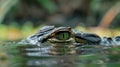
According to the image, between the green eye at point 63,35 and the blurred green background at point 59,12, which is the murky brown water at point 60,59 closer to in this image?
the green eye at point 63,35

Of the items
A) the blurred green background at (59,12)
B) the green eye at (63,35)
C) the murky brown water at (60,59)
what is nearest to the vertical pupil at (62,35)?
the green eye at (63,35)

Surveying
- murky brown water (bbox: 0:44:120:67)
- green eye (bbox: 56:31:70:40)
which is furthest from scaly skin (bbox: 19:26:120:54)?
murky brown water (bbox: 0:44:120:67)

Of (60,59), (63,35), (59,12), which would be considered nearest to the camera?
(60,59)

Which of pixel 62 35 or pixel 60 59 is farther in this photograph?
pixel 62 35

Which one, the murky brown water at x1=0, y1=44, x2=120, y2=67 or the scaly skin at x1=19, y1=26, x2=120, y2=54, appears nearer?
the murky brown water at x1=0, y1=44, x2=120, y2=67

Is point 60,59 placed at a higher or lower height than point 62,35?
lower

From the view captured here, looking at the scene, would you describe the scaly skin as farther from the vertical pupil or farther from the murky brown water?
the murky brown water

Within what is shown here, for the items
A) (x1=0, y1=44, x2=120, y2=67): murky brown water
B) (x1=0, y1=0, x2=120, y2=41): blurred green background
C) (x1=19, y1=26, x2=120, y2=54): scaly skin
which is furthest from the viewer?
(x1=0, y1=0, x2=120, y2=41): blurred green background

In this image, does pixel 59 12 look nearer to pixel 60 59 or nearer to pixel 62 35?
pixel 62 35

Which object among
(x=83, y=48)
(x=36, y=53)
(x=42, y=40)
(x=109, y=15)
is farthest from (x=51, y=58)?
(x=109, y=15)

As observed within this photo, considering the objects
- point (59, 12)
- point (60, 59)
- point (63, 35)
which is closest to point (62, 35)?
point (63, 35)

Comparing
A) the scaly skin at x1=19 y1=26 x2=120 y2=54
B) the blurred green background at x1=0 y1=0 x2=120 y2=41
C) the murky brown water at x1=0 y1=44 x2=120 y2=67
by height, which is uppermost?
the blurred green background at x1=0 y1=0 x2=120 y2=41
